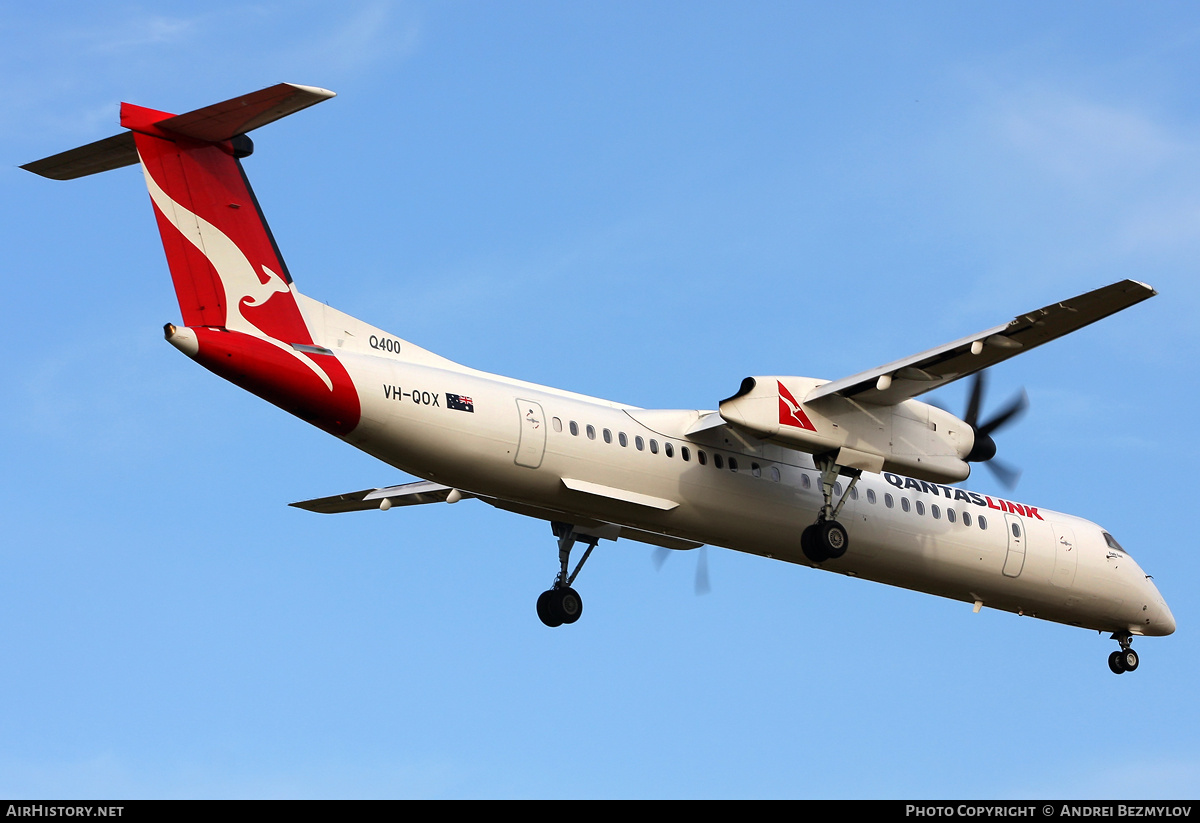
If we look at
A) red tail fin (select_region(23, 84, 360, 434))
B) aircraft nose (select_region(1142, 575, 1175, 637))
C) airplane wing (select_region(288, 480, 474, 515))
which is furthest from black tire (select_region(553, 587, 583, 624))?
aircraft nose (select_region(1142, 575, 1175, 637))

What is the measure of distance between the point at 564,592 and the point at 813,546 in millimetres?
4174

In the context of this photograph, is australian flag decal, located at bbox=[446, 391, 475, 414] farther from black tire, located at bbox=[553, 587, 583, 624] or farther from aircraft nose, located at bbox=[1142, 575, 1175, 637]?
aircraft nose, located at bbox=[1142, 575, 1175, 637]

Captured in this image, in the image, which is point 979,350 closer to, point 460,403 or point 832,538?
point 832,538

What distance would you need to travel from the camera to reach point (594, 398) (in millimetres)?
20703

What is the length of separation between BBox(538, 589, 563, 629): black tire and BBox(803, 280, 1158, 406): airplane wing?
5398 mm

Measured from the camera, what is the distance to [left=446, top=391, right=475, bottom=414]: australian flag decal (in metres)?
18.3

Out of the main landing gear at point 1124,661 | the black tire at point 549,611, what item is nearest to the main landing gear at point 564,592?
the black tire at point 549,611

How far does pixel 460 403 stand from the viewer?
18.4 metres

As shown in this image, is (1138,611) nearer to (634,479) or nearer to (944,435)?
(944,435)

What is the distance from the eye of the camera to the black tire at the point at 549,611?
22.6m

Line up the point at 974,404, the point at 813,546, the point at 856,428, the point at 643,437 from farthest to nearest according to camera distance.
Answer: the point at 974,404 < the point at 813,546 < the point at 856,428 < the point at 643,437

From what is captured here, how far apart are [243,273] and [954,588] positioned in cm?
1291

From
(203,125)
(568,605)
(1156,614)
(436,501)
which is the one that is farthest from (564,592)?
(1156,614)

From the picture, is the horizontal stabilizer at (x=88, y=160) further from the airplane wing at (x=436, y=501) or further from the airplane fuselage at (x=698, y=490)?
the airplane wing at (x=436, y=501)
